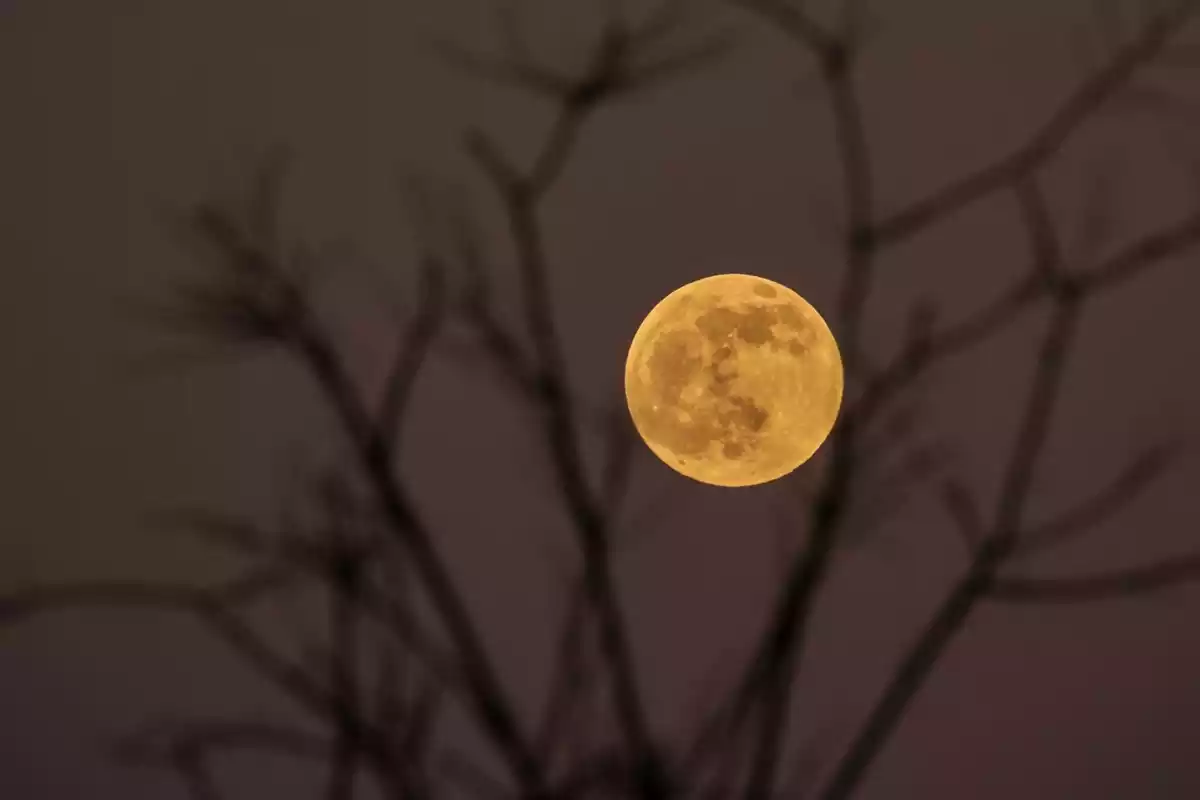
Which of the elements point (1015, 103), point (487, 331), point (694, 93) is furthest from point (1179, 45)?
point (487, 331)

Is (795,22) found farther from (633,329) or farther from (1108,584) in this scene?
(1108,584)

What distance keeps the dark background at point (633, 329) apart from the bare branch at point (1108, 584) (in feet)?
0.04

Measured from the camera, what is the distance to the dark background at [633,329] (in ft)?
3.18

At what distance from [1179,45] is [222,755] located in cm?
105

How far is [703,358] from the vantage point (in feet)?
2.80

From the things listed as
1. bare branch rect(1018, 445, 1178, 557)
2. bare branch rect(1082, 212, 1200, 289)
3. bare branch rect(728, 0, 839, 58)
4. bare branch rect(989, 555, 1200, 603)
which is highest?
bare branch rect(728, 0, 839, 58)

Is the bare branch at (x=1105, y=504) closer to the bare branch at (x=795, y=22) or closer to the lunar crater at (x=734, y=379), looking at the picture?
the lunar crater at (x=734, y=379)

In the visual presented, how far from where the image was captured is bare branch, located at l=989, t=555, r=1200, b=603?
0.99m

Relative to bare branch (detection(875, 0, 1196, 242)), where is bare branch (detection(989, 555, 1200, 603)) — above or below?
below

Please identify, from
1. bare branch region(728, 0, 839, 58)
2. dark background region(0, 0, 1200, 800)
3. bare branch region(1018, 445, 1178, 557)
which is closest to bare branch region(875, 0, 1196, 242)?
dark background region(0, 0, 1200, 800)

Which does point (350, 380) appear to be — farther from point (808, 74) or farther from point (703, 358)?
point (808, 74)

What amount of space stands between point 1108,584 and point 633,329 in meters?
0.48

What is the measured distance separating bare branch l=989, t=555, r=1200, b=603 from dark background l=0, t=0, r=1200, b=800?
0.01m

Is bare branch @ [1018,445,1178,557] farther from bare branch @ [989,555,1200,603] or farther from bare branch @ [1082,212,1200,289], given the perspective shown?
bare branch @ [1082,212,1200,289]
